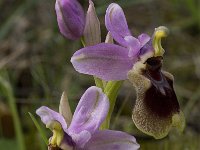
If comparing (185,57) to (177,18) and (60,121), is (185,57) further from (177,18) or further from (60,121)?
(60,121)

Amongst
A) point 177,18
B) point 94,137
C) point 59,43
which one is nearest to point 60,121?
point 94,137

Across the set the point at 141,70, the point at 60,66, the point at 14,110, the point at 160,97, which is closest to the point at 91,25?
the point at 141,70

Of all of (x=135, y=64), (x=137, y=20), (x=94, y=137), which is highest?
(x=135, y=64)

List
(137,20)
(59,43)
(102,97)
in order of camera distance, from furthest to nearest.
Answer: (137,20)
(59,43)
(102,97)

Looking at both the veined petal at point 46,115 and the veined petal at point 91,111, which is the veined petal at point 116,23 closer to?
the veined petal at point 91,111

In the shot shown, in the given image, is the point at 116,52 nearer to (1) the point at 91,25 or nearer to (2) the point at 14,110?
(1) the point at 91,25

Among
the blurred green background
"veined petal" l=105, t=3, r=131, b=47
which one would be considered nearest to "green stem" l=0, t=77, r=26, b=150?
the blurred green background

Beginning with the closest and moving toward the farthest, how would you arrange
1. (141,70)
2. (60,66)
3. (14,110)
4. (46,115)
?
(46,115)
(141,70)
(14,110)
(60,66)

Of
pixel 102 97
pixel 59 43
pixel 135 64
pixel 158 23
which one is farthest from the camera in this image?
pixel 158 23
